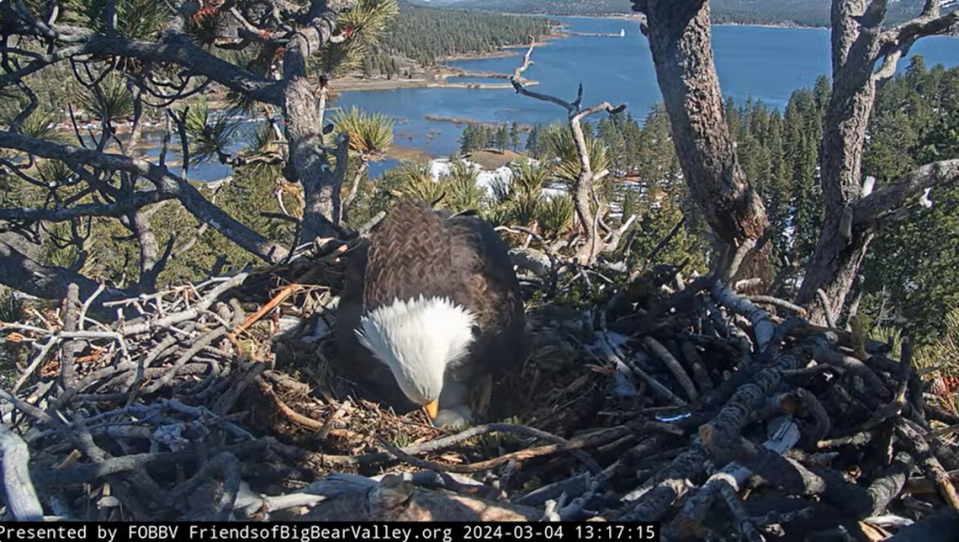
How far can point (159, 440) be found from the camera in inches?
92.3

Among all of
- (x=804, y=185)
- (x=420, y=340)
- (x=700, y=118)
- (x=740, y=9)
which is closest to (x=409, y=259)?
(x=420, y=340)

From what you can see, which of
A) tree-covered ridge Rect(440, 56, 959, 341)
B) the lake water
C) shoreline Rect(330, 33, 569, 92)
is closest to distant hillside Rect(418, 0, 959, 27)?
the lake water

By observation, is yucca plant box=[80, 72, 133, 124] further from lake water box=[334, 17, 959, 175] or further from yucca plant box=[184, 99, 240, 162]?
lake water box=[334, 17, 959, 175]

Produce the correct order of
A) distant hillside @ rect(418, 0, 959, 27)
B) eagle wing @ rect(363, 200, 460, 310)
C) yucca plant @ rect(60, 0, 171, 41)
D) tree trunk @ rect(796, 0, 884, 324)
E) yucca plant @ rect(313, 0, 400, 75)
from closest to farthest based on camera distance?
eagle wing @ rect(363, 200, 460, 310) < tree trunk @ rect(796, 0, 884, 324) < yucca plant @ rect(60, 0, 171, 41) < yucca plant @ rect(313, 0, 400, 75) < distant hillside @ rect(418, 0, 959, 27)

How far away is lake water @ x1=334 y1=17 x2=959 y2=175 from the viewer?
165ft

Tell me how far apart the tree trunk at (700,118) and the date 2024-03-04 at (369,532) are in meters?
2.24

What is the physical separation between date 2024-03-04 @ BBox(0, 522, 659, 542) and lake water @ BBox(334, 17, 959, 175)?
3610 cm

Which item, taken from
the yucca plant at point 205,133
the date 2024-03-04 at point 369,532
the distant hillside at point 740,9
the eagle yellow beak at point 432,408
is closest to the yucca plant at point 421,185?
the yucca plant at point 205,133

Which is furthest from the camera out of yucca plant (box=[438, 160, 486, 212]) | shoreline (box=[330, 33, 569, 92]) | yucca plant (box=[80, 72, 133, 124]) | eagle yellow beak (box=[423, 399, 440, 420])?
shoreline (box=[330, 33, 569, 92])

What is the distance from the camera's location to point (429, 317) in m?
2.63

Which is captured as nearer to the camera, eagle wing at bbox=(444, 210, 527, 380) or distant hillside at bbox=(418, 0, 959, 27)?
eagle wing at bbox=(444, 210, 527, 380)

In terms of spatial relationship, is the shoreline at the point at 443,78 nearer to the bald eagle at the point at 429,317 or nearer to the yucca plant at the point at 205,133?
the yucca plant at the point at 205,133

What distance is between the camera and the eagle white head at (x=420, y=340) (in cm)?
255

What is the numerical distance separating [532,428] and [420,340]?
1.76ft
